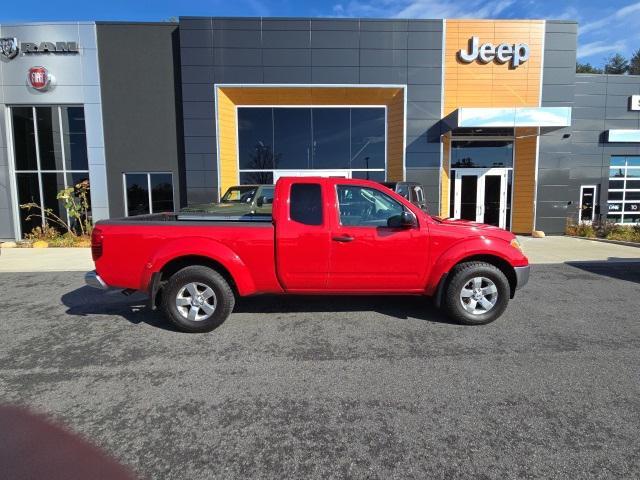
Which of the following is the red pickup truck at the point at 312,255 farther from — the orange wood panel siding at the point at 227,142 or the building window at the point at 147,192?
the building window at the point at 147,192

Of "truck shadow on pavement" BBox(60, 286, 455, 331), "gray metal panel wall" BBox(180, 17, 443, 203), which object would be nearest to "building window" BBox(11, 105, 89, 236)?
"gray metal panel wall" BBox(180, 17, 443, 203)

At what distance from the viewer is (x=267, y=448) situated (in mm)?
2521

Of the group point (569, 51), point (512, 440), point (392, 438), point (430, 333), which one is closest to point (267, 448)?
point (392, 438)

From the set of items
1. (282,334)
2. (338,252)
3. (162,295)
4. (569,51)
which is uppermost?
(569,51)

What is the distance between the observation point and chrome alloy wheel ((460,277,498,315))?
4.73 meters

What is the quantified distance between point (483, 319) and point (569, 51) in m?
14.3

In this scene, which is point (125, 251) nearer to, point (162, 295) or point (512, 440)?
point (162, 295)

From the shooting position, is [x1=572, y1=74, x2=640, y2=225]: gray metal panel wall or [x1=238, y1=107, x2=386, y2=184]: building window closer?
[x1=238, y1=107, x2=386, y2=184]: building window

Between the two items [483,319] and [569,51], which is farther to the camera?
[569,51]

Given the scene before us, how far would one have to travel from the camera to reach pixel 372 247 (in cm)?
461

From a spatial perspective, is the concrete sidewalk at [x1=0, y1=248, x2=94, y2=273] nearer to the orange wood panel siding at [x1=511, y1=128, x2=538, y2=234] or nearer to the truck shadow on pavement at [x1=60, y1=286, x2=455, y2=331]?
the truck shadow on pavement at [x1=60, y1=286, x2=455, y2=331]

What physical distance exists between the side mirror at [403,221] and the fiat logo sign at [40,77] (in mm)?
15412

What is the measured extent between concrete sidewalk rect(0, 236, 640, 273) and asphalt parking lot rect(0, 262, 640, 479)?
13.3 ft

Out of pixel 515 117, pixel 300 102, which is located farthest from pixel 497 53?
pixel 300 102
